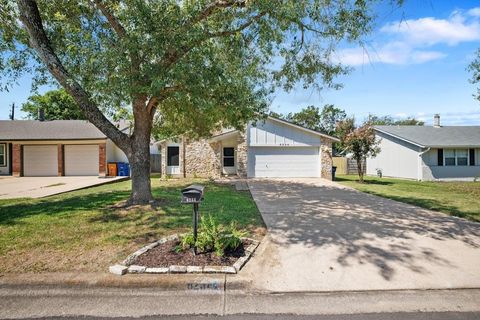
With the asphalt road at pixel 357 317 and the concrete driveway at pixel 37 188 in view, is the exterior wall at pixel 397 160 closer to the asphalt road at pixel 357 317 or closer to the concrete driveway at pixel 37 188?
the asphalt road at pixel 357 317

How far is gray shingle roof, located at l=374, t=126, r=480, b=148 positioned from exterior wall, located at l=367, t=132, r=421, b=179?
0.50 m

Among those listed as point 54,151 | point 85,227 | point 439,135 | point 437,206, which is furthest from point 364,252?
point 54,151

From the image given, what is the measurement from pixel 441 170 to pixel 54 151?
27.6 metres

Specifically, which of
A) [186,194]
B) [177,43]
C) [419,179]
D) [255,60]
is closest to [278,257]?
[186,194]

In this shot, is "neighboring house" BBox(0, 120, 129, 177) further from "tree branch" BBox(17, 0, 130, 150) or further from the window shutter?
the window shutter

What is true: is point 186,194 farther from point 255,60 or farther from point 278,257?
point 255,60

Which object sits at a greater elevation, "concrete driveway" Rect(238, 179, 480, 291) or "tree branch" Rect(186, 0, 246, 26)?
"tree branch" Rect(186, 0, 246, 26)

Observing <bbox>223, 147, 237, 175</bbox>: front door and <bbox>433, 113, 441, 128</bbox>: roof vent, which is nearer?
<bbox>223, 147, 237, 175</bbox>: front door

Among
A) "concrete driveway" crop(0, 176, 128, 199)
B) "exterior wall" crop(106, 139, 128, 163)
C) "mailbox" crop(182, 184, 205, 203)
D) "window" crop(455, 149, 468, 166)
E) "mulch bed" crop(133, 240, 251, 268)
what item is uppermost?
"exterior wall" crop(106, 139, 128, 163)

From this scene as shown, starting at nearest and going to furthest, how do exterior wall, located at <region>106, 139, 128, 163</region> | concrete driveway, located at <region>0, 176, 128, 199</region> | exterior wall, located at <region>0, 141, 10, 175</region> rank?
1. concrete driveway, located at <region>0, 176, 128, 199</region>
2. exterior wall, located at <region>106, 139, 128, 163</region>
3. exterior wall, located at <region>0, 141, 10, 175</region>

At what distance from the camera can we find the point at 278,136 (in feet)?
61.0

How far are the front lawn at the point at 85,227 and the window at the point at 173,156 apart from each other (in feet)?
32.2

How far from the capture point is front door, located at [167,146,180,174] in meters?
19.8

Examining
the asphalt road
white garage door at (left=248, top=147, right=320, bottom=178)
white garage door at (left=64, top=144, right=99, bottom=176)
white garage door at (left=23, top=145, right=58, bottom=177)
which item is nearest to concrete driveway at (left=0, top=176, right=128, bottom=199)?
white garage door at (left=64, top=144, right=99, bottom=176)
